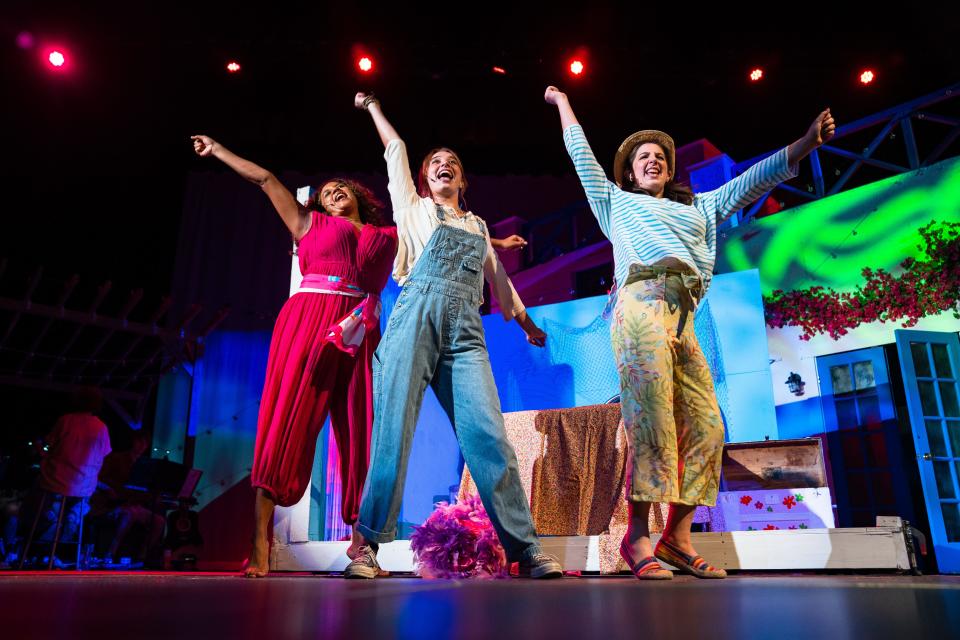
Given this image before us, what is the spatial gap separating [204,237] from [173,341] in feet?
5.62

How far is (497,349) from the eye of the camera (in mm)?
6945

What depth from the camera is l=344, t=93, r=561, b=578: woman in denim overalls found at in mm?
2492

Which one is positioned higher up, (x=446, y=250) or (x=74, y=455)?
(x=446, y=250)

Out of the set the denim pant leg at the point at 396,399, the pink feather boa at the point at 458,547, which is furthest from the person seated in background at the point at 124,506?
the denim pant leg at the point at 396,399

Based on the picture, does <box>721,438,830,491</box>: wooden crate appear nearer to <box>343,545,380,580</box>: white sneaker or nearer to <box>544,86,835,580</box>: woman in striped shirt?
<box>544,86,835,580</box>: woman in striped shirt

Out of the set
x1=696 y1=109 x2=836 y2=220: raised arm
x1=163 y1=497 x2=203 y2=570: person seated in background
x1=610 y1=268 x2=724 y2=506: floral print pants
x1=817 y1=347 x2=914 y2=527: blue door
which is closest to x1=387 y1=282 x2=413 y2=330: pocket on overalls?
x1=610 y1=268 x2=724 y2=506: floral print pants

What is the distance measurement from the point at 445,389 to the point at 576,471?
1.42 meters

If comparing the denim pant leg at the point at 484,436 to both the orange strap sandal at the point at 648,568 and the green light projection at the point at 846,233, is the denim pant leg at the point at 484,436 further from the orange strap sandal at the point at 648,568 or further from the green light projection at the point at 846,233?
the green light projection at the point at 846,233

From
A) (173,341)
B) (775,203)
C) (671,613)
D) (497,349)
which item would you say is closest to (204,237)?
(173,341)

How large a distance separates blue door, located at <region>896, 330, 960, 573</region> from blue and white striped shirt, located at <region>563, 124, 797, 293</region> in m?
3.86

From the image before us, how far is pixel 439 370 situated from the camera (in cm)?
273

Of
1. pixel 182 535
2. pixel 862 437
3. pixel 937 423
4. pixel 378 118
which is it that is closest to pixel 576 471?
pixel 378 118

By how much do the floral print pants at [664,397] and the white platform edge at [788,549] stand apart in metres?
0.70

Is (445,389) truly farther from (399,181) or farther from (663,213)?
(663,213)
